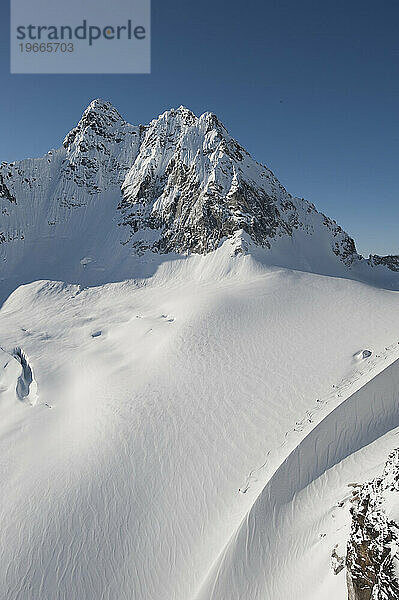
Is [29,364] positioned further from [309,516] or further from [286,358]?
[309,516]

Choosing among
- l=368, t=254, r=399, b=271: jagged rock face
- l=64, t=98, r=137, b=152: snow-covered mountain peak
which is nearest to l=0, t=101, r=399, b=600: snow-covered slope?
l=368, t=254, r=399, b=271: jagged rock face

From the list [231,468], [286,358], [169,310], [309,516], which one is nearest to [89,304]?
[169,310]

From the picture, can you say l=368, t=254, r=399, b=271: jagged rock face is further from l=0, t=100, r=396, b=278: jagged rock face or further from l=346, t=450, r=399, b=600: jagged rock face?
l=346, t=450, r=399, b=600: jagged rock face

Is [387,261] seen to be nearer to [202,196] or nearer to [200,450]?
[202,196]

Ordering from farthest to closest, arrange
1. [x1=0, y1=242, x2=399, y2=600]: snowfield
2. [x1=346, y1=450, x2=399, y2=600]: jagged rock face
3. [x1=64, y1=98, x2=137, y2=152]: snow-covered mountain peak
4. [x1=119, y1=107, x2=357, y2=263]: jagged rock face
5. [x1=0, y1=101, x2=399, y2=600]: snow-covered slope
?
1. [x1=64, y1=98, x2=137, y2=152]: snow-covered mountain peak
2. [x1=119, y1=107, x2=357, y2=263]: jagged rock face
3. [x1=0, y1=101, x2=399, y2=600]: snow-covered slope
4. [x1=0, y1=242, x2=399, y2=600]: snowfield
5. [x1=346, y1=450, x2=399, y2=600]: jagged rock face

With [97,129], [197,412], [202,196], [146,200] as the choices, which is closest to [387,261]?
[202,196]

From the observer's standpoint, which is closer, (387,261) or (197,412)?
(197,412)
